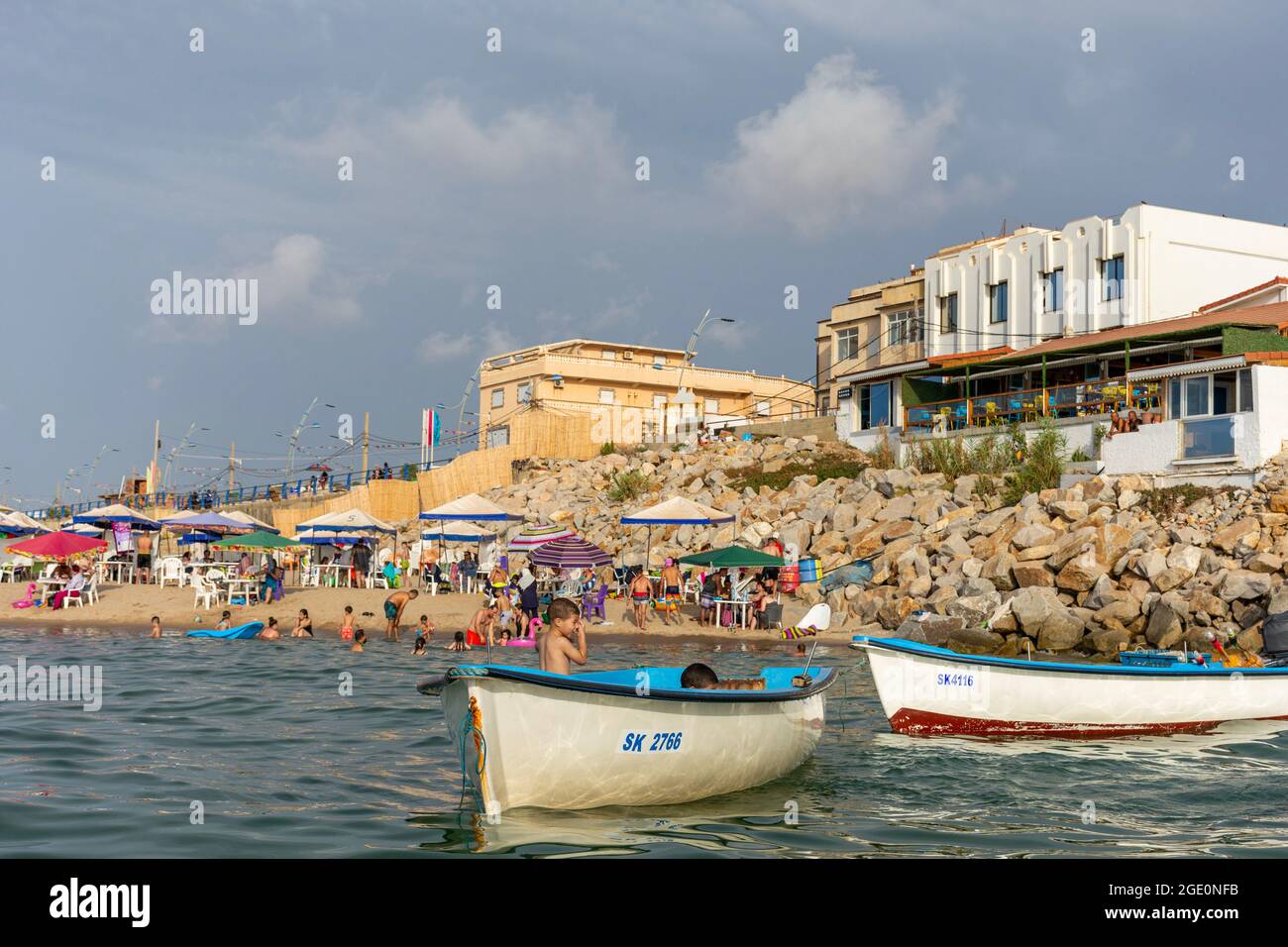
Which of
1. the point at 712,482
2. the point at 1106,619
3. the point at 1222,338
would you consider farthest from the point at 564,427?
the point at 1106,619

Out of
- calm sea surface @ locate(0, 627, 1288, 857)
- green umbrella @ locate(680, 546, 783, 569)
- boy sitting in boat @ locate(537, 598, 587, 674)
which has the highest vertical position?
green umbrella @ locate(680, 546, 783, 569)

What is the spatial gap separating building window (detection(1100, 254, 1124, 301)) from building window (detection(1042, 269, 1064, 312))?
5.28ft

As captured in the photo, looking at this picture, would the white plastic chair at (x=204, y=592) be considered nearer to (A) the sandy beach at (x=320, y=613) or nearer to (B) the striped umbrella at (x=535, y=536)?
(A) the sandy beach at (x=320, y=613)

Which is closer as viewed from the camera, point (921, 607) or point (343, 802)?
point (343, 802)

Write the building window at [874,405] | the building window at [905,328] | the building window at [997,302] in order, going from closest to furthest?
the building window at [874,405], the building window at [997,302], the building window at [905,328]

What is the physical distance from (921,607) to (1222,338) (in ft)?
44.8

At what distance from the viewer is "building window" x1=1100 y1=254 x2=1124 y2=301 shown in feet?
138

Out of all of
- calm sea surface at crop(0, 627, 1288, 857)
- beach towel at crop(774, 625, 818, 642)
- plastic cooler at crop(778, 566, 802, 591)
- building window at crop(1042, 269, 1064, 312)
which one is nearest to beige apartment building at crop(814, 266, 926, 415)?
building window at crop(1042, 269, 1064, 312)

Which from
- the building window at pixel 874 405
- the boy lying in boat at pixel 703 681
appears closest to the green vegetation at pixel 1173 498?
the building window at pixel 874 405

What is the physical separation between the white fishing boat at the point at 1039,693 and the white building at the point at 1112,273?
29477mm

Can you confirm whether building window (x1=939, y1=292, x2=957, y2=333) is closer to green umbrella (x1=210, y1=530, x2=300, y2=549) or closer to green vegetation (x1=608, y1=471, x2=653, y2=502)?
green vegetation (x1=608, y1=471, x2=653, y2=502)

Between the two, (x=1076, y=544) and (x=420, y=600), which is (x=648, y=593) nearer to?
(x=420, y=600)

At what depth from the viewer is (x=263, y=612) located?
29.6m

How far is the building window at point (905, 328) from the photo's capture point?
50.5 m
